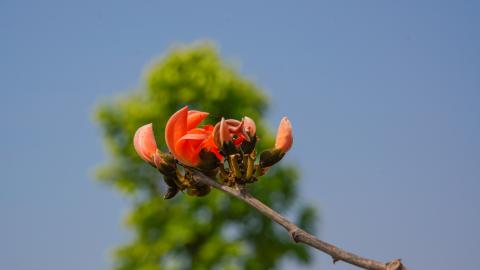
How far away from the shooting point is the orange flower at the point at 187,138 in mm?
2078

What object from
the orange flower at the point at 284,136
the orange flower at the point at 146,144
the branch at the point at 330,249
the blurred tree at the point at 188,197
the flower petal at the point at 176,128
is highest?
the blurred tree at the point at 188,197

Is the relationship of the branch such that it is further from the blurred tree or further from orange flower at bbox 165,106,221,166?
the blurred tree

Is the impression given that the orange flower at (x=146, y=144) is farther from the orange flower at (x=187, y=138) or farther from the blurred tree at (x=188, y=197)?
the blurred tree at (x=188, y=197)

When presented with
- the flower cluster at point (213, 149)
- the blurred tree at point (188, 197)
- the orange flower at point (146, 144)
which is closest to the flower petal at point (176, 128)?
the flower cluster at point (213, 149)

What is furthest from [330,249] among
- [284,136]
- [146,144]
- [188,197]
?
[188,197]

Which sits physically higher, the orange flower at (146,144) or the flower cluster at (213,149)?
the orange flower at (146,144)

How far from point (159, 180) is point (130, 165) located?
3.85ft

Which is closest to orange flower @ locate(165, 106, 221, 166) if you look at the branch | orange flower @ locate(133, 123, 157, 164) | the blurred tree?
orange flower @ locate(133, 123, 157, 164)

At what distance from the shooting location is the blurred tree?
862 inches

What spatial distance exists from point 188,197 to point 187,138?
20251 millimetres

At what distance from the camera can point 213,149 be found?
216 cm

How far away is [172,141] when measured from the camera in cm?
210

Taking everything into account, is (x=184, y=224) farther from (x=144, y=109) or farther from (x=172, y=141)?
(x=172, y=141)

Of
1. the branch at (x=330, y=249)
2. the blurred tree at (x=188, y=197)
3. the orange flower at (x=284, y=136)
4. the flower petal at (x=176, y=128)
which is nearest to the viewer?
the branch at (x=330, y=249)
